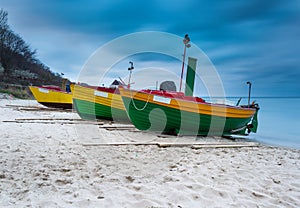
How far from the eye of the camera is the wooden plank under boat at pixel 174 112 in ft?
17.5

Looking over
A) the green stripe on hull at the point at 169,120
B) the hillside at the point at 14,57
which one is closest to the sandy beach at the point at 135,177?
the green stripe on hull at the point at 169,120

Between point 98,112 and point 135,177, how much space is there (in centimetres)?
612

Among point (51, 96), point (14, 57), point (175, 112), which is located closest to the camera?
point (175, 112)

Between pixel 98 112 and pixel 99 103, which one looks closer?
pixel 99 103

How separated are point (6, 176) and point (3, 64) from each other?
104ft

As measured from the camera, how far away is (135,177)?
7.73ft

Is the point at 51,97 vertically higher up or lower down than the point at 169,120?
higher up

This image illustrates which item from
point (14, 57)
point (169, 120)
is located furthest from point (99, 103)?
point (14, 57)

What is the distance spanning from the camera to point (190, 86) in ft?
23.2

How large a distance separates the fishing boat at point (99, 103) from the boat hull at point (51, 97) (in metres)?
4.17

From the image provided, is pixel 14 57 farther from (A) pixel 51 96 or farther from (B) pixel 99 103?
(B) pixel 99 103

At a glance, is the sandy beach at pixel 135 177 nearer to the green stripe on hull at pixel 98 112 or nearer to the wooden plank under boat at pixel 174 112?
the wooden plank under boat at pixel 174 112

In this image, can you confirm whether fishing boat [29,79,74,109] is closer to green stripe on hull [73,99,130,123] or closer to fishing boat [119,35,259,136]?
green stripe on hull [73,99,130,123]

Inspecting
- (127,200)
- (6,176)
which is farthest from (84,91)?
(127,200)
